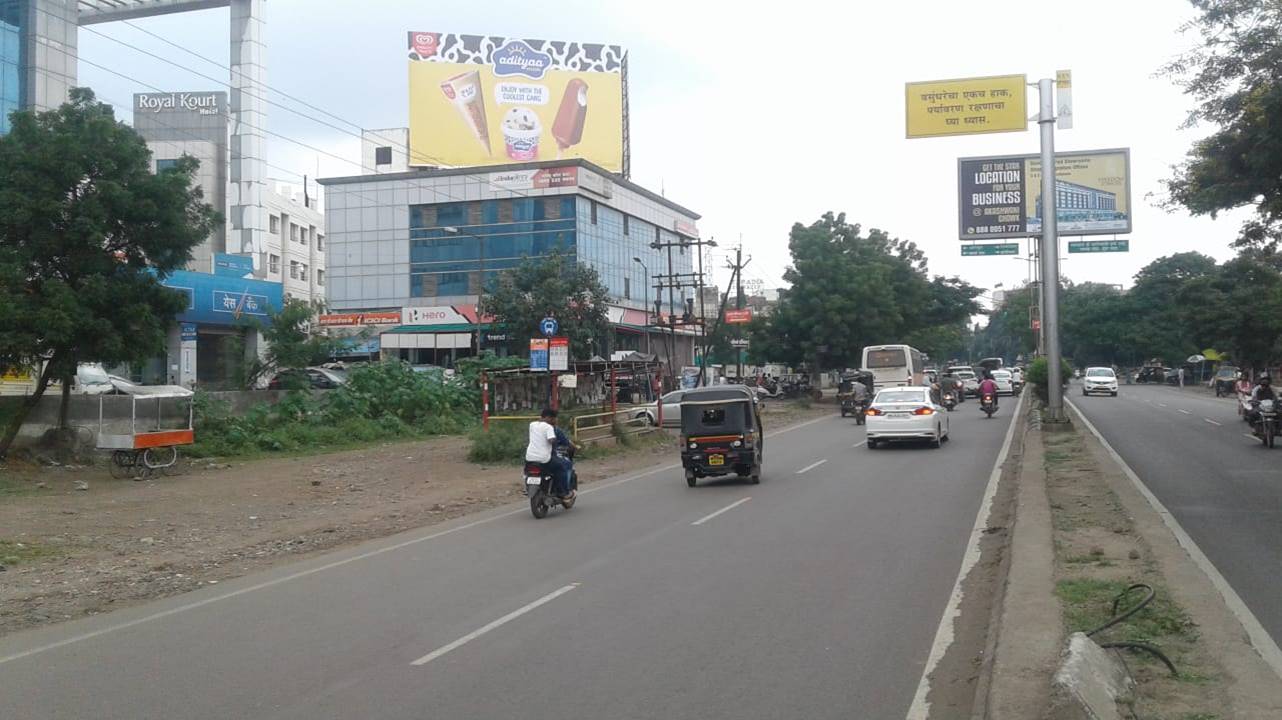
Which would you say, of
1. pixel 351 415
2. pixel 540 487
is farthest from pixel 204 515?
pixel 351 415

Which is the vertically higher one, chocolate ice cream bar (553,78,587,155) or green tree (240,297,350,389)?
chocolate ice cream bar (553,78,587,155)

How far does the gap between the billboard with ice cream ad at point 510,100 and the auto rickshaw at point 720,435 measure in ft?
163

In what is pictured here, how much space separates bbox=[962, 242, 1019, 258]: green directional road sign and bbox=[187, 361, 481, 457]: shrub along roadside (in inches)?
658

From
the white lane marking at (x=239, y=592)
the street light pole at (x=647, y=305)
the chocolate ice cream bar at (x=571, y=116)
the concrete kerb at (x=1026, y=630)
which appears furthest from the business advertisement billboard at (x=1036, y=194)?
the chocolate ice cream bar at (x=571, y=116)

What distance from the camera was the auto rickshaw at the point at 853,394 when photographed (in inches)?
1486

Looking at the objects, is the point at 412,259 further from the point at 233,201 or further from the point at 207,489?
the point at 207,489

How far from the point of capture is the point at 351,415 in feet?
102

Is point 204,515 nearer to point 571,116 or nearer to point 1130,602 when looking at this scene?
point 1130,602

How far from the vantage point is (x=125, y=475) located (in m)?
21.6

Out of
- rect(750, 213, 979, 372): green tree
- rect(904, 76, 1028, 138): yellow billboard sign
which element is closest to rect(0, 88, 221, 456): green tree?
rect(904, 76, 1028, 138): yellow billboard sign

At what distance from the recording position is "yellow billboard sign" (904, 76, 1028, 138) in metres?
21.7

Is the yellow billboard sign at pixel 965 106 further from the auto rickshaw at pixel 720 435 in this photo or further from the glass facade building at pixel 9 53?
the glass facade building at pixel 9 53

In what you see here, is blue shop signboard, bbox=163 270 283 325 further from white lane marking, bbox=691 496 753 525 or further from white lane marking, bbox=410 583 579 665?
white lane marking, bbox=410 583 579 665

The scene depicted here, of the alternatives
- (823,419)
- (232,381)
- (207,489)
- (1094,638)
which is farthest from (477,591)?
(823,419)
